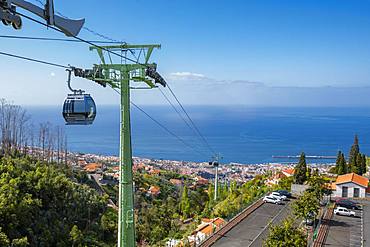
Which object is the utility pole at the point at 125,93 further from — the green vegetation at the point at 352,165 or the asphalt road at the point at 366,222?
the green vegetation at the point at 352,165

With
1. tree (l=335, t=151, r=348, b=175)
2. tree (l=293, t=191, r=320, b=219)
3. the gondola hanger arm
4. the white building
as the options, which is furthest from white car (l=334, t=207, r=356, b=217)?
the gondola hanger arm

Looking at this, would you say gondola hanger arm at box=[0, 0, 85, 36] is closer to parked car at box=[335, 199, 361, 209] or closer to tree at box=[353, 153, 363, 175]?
parked car at box=[335, 199, 361, 209]

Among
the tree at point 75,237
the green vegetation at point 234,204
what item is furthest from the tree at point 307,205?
the tree at point 75,237

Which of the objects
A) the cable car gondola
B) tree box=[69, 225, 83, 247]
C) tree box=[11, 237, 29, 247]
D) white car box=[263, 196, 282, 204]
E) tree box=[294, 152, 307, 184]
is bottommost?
tree box=[69, 225, 83, 247]

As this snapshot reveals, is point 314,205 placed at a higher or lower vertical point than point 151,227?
higher

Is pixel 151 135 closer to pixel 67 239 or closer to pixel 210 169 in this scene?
pixel 210 169

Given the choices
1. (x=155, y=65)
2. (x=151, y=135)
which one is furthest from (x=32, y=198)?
(x=151, y=135)
